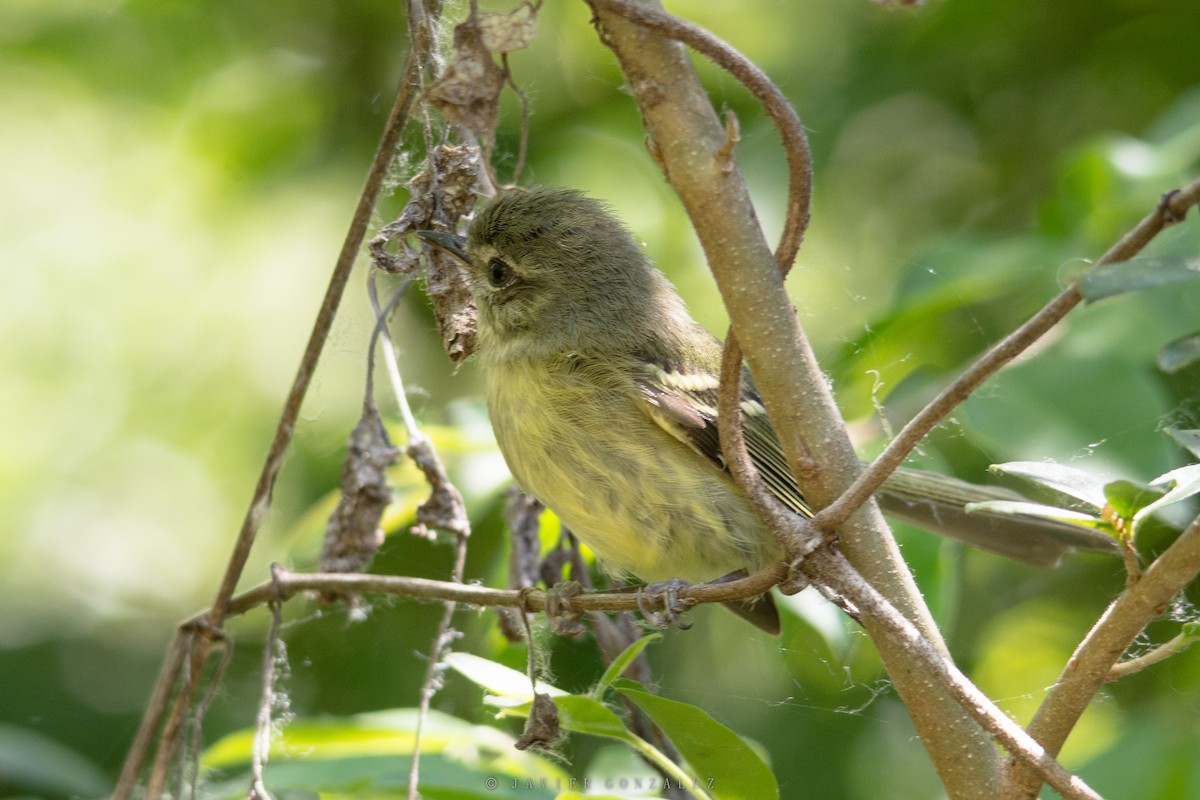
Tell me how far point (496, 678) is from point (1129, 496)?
95 cm

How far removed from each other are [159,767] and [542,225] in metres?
1.56

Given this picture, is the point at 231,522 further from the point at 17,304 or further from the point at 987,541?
the point at 987,541

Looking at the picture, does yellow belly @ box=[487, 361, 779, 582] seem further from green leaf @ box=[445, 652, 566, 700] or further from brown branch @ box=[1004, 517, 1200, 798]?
brown branch @ box=[1004, 517, 1200, 798]

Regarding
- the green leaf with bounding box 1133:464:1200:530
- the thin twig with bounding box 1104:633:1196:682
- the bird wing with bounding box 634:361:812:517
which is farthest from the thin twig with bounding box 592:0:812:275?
the bird wing with bounding box 634:361:812:517

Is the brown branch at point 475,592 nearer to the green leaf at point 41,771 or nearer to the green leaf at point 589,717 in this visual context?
the green leaf at point 589,717

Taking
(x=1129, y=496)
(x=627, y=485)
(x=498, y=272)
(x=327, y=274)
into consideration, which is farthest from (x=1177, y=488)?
(x=327, y=274)

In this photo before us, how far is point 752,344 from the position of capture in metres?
1.54

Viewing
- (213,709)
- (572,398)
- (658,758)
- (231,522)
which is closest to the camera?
(658,758)

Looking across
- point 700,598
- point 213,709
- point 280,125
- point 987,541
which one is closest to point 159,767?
point 700,598

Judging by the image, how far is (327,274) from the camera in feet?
13.8

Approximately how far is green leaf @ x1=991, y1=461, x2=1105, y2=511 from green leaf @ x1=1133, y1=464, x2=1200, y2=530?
5 cm

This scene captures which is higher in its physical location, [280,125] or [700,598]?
[280,125]

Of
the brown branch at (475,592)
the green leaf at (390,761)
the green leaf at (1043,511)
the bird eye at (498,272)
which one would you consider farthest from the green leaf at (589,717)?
the bird eye at (498,272)

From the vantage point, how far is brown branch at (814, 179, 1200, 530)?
1.19m
